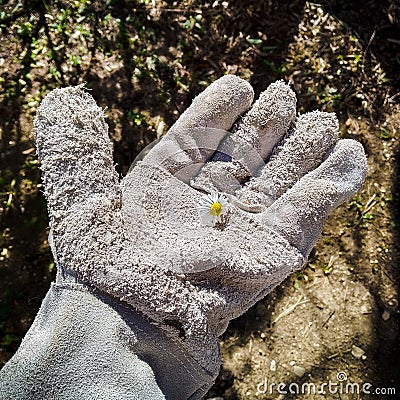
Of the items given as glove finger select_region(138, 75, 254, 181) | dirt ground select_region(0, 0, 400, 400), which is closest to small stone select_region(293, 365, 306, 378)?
dirt ground select_region(0, 0, 400, 400)

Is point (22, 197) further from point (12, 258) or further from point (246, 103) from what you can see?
point (246, 103)

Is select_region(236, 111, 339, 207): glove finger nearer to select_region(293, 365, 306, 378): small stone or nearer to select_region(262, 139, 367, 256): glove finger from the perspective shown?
select_region(262, 139, 367, 256): glove finger

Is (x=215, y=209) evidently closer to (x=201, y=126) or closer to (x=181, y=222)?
(x=181, y=222)

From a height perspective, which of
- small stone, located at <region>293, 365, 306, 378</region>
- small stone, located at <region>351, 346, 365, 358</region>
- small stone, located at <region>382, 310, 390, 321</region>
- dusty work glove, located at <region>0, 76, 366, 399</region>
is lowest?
small stone, located at <region>293, 365, 306, 378</region>

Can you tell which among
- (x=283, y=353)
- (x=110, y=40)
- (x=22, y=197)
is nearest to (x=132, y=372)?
(x=283, y=353)

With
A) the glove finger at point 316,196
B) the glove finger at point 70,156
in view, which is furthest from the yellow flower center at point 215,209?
the glove finger at point 70,156

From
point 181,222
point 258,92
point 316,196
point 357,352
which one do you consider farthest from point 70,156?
point 357,352

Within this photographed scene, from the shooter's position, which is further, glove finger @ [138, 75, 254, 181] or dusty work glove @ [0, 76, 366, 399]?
glove finger @ [138, 75, 254, 181]
